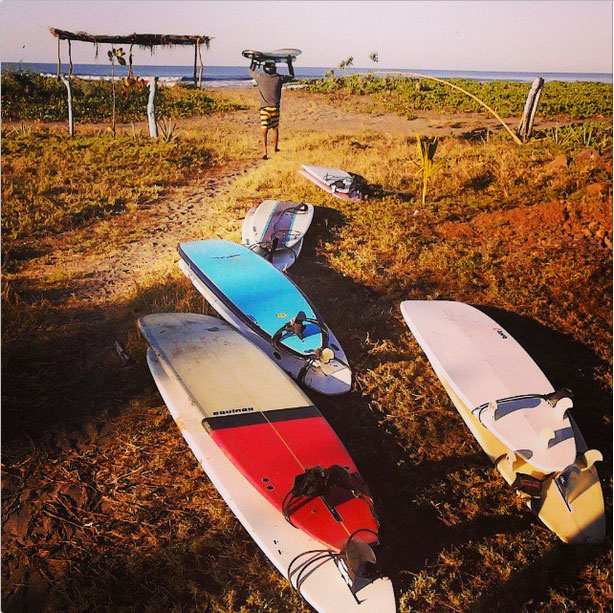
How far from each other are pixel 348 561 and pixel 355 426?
65.6 inches

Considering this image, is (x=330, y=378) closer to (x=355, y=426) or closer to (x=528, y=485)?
(x=355, y=426)

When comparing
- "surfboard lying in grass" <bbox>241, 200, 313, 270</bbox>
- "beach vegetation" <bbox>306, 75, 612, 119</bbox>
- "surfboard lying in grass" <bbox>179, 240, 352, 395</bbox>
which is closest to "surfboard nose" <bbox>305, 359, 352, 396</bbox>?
"surfboard lying in grass" <bbox>179, 240, 352, 395</bbox>

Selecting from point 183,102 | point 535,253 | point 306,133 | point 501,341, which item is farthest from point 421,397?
point 183,102

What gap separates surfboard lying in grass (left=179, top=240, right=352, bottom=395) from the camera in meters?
4.69

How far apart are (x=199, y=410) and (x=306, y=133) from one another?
44.4 ft

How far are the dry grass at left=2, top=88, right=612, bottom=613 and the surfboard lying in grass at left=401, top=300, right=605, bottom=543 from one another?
0.54 ft

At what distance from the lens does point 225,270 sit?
6.05m

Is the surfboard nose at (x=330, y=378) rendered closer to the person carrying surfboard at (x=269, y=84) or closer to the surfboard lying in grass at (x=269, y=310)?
the surfboard lying in grass at (x=269, y=310)

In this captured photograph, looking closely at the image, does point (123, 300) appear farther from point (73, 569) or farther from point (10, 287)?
point (73, 569)

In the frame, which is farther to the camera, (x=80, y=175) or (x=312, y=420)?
(x=80, y=175)

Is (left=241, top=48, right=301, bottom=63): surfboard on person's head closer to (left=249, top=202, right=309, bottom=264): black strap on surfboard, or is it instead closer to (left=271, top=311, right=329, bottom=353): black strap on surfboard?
(left=249, top=202, right=309, bottom=264): black strap on surfboard

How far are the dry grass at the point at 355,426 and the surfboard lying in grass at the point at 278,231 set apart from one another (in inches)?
14.2

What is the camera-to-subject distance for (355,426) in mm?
4422

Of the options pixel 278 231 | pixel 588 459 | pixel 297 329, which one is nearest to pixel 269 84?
pixel 278 231
